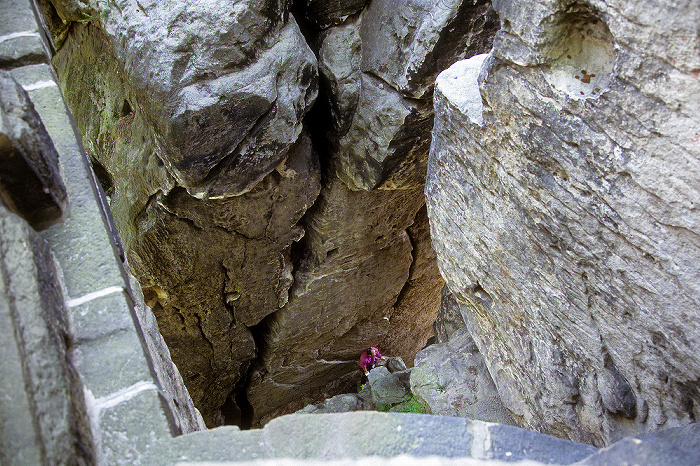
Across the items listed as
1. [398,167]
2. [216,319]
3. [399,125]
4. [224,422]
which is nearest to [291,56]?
[399,125]

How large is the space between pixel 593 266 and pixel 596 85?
25.7 inches

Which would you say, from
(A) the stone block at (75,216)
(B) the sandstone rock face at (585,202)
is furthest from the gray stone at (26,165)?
(B) the sandstone rock face at (585,202)

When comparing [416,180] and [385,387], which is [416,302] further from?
[416,180]

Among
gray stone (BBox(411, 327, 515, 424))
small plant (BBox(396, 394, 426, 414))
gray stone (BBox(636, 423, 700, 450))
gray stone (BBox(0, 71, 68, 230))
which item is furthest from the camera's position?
small plant (BBox(396, 394, 426, 414))

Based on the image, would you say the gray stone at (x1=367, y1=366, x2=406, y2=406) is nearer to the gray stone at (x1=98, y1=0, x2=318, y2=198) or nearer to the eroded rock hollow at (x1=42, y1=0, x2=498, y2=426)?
the eroded rock hollow at (x1=42, y1=0, x2=498, y2=426)

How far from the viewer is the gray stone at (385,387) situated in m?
4.87

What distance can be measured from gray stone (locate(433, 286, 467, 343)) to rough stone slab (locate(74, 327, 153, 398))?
10.1 feet

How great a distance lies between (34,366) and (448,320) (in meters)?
3.57

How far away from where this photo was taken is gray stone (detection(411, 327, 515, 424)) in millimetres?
3350

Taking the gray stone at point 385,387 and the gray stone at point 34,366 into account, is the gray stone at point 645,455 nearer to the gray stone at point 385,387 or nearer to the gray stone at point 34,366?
the gray stone at point 34,366

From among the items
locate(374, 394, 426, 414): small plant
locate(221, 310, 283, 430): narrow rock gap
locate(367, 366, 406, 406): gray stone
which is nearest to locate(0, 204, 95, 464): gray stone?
locate(374, 394, 426, 414): small plant

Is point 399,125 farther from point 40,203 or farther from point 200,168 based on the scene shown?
point 40,203

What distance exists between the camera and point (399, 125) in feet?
10.3

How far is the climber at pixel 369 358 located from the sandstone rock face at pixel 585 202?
3416 millimetres
